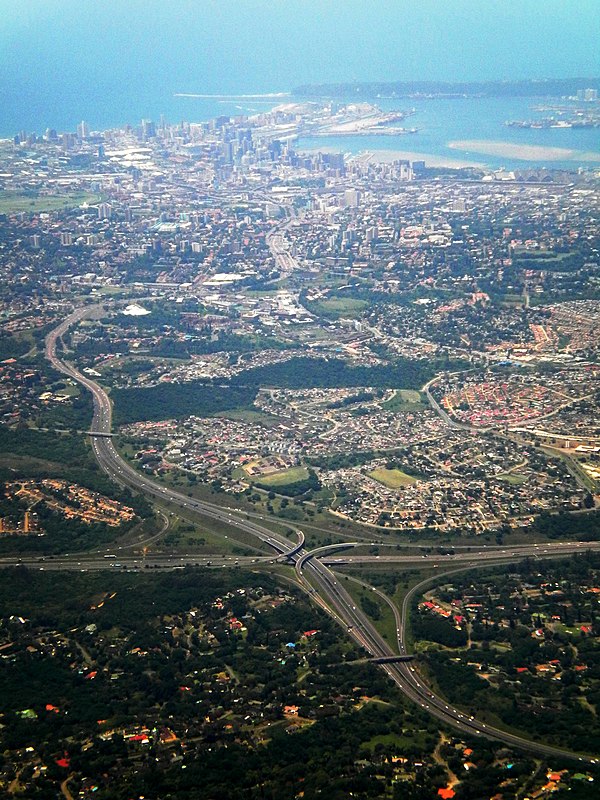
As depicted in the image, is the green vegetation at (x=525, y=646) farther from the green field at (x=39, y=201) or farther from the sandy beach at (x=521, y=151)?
the sandy beach at (x=521, y=151)

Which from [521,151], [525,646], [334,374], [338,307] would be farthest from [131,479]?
[521,151]

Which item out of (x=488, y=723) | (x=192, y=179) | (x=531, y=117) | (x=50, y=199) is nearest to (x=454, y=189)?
(x=192, y=179)

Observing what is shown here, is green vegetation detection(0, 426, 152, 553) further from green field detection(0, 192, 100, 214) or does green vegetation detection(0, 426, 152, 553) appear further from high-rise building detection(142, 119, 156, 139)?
high-rise building detection(142, 119, 156, 139)

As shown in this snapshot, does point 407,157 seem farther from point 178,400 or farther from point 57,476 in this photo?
point 57,476

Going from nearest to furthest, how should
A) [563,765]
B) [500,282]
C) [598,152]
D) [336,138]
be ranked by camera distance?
[563,765], [500,282], [598,152], [336,138]

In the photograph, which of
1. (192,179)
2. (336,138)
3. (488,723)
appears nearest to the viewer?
(488,723)

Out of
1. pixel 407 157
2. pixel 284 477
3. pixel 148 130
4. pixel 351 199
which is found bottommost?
pixel 284 477

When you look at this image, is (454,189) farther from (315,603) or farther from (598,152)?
(315,603)
